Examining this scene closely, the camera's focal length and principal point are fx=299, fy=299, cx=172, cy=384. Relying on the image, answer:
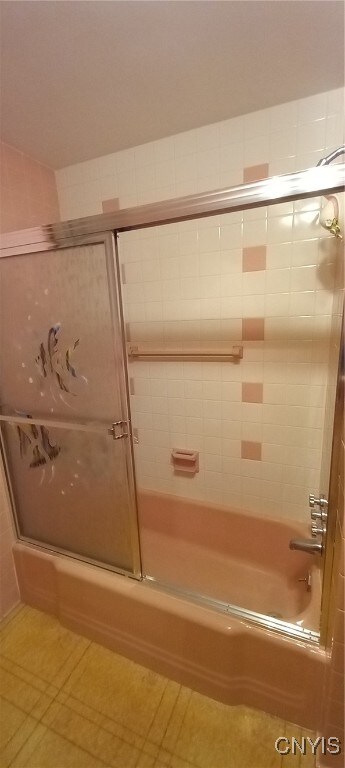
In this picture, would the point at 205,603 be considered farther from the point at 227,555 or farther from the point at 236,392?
the point at 236,392

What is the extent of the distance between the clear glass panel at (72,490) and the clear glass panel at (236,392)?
0.28 m

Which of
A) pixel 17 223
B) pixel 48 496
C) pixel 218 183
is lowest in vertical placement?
pixel 48 496

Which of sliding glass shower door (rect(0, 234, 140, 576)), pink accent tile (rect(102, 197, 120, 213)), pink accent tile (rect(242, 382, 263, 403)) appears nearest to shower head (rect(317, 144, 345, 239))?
pink accent tile (rect(242, 382, 263, 403))

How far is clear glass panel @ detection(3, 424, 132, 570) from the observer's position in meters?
1.15

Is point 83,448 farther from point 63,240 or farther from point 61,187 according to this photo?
point 61,187

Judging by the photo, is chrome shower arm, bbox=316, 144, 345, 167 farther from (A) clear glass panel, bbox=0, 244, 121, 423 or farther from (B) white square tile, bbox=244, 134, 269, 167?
(A) clear glass panel, bbox=0, 244, 121, 423

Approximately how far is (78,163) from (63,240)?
2.86ft

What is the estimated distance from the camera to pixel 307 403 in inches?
54.7

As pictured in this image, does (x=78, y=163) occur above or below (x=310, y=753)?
above

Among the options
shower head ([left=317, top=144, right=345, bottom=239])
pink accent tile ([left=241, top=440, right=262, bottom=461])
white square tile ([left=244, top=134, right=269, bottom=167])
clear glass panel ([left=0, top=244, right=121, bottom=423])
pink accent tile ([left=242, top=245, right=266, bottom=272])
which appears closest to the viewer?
clear glass panel ([left=0, top=244, right=121, bottom=423])

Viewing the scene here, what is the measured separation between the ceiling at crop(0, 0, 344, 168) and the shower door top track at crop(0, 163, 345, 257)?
0.50 m

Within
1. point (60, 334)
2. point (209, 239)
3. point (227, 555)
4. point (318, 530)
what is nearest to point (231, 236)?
point (209, 239)

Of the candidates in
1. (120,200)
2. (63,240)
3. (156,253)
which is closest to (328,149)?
(156,253)

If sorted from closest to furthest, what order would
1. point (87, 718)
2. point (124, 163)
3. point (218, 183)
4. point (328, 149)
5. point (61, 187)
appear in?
point (87, 718) → point (328, 149) → point (218, 183) → point (124, 163) → point (61, 187)
